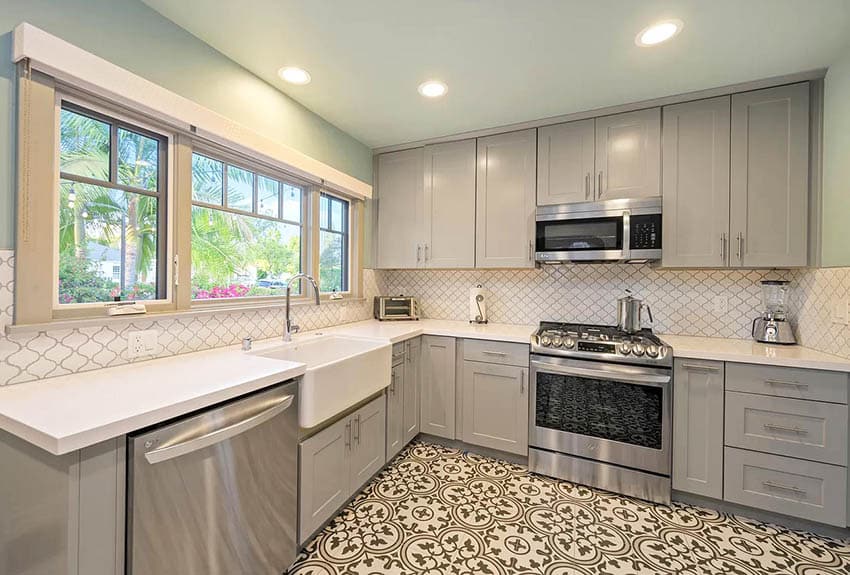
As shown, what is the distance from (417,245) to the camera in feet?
10.6

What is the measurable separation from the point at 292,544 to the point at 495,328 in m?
1.98

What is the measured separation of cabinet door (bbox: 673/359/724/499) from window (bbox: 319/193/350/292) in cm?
254

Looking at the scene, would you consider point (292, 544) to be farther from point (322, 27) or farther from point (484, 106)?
point (484, 106)

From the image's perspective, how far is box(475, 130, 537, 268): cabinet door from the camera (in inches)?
111

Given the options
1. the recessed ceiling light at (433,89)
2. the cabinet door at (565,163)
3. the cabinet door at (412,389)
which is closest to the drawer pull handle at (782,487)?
the cabinet door at (565,163)

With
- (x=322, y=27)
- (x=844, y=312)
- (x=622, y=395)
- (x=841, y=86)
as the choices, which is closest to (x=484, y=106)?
(x=322, y=27)

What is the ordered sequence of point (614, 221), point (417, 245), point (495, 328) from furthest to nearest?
1. point (417, 245)
2. point (495, 328)
3. point (614, 221)

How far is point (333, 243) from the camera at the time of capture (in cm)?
309

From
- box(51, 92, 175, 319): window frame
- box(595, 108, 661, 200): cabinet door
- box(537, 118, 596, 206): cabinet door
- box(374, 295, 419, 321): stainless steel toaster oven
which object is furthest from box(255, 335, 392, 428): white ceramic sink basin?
box(595, 108, 661, 200): cabinet door

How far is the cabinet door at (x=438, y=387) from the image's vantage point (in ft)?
9.10

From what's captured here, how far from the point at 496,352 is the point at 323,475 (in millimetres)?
1401

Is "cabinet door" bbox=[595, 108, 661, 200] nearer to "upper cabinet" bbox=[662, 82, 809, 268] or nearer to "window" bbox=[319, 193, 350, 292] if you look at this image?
"upper cabinet" bbox=[662, 82, 809, 268]

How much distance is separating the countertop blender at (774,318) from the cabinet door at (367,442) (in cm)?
254

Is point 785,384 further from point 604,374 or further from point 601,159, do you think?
point 601,159
